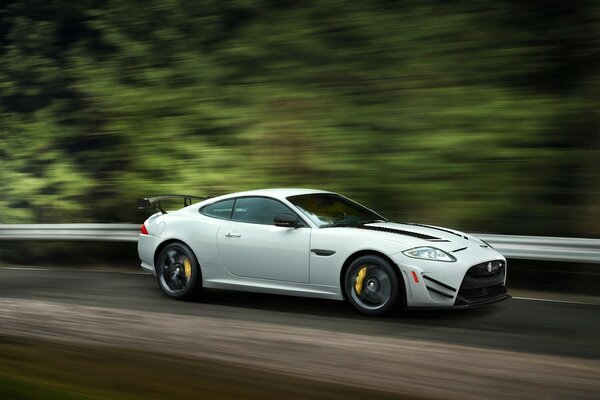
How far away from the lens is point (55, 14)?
17.9 meters

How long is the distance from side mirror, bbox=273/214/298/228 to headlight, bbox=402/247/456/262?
4.25 feet

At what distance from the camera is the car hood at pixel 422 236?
7195 mm

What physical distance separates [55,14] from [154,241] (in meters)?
11.1

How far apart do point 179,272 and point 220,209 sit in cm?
88

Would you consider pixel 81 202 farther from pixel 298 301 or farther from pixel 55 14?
pixel 298 301

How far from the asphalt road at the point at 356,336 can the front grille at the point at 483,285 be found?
18 centimetres

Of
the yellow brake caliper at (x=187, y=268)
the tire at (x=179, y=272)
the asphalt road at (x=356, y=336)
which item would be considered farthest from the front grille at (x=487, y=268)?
the yellow brake caliper at (x=187, y=268)

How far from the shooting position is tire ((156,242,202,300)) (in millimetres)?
8492

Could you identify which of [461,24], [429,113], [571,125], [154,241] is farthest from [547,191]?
[154,241]

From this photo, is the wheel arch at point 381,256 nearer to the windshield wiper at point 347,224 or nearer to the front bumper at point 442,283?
the front bumper at point 442,283

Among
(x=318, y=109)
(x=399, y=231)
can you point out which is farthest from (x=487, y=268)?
(x=318, y=109)

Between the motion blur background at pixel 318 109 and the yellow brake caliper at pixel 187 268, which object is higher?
the motion blur background at pixel 318 109

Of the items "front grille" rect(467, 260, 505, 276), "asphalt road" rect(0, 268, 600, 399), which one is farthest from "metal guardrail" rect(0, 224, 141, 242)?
"front grille" rect(467, 260, 505, 276)

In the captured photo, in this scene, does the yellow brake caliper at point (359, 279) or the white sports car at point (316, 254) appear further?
the yellow brake caliper at point (359, 279)
